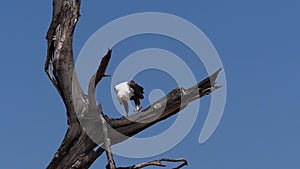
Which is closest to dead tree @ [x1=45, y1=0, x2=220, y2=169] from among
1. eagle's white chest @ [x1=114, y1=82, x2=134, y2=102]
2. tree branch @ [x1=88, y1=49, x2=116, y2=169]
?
tree branch @ [x1=88, y1=49, x2=116, y2=169]

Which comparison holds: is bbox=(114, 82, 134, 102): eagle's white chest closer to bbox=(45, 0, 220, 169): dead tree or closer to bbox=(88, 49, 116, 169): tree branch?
bbox=(45, 0, 220, 169): dead tree

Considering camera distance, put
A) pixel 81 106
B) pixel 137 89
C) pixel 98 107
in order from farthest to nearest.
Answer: pixel 137 89 < pixel 81 106 < pixel 98 107

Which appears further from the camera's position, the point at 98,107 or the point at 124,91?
the point at 124,91

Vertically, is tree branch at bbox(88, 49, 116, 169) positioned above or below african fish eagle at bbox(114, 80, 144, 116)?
below

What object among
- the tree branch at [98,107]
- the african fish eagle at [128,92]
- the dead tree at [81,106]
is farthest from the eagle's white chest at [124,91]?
the tree branch at [98,107]

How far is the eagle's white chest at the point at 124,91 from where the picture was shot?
1054 cm

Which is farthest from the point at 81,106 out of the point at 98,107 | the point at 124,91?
the point at 124,91

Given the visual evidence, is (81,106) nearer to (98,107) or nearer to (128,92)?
(98,107)

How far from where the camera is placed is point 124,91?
34.8 ft

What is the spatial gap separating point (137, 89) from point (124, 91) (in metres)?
0.19

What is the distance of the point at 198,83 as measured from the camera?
356 inches

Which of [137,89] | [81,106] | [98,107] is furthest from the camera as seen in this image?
[137,89]

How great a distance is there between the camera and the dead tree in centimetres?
917

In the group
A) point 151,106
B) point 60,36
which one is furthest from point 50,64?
point 151,106
